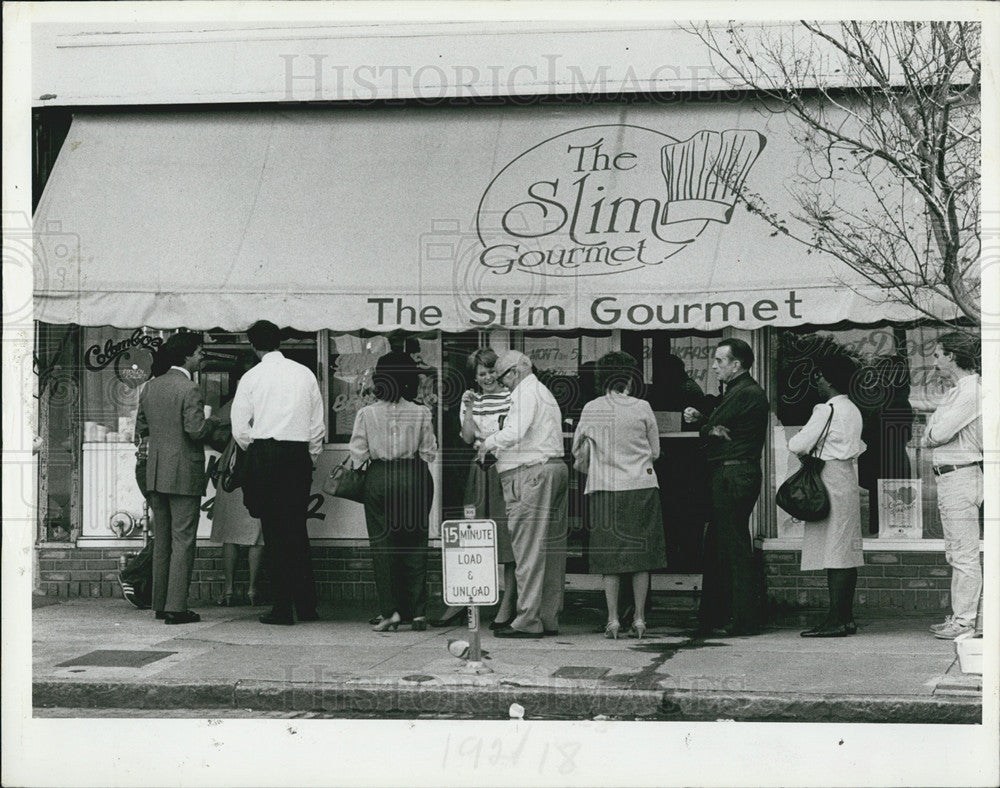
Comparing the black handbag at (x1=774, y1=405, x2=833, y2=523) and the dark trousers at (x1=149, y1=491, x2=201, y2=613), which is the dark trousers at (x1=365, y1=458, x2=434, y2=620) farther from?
the black handbag at (x1=774, y1=405, x2=833, y2=523)

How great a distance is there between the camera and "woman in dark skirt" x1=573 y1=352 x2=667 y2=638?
30.5ft

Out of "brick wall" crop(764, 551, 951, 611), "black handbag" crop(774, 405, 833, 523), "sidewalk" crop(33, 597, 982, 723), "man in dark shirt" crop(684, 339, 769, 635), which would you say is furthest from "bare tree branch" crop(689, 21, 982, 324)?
"sidewalk" crop(33, 597, 982, 723)

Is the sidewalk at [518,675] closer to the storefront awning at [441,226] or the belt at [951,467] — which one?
the belt at [951,467]

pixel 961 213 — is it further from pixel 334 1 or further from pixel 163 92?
pixel 163 92

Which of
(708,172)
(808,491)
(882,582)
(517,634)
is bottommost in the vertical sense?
(517,634)

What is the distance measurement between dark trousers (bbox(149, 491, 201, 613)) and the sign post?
2499 millimetres

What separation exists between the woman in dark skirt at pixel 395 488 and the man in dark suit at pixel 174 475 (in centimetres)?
113

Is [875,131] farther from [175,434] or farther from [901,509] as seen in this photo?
[175,434]

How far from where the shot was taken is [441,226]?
32.9ft

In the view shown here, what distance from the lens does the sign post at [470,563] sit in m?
7.92

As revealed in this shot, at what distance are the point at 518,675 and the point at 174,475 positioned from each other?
308 cm

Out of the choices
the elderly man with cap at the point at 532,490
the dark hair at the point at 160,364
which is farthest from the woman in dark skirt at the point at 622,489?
the dark hair at the point at 160,364

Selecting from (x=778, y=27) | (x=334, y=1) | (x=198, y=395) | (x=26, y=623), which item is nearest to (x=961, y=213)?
(x=778, y=27)

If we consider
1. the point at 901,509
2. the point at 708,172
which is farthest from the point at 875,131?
the point at 901,509
